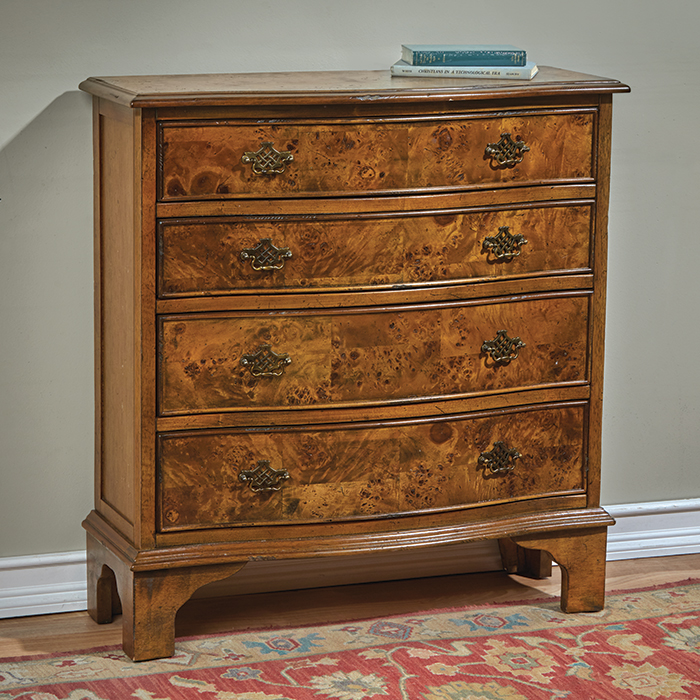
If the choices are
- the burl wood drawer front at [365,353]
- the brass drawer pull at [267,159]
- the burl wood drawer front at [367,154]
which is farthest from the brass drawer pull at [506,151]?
the brass drawer pull at [267,159]

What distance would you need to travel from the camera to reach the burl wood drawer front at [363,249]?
236cm

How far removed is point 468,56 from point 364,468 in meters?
1.01

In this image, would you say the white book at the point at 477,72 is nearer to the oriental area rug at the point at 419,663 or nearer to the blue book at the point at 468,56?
the blue book at the point at 468,56

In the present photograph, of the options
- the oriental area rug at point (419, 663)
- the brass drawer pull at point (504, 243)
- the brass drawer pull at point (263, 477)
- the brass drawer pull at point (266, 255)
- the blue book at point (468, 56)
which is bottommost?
the oriental area rug at point (419, 663)

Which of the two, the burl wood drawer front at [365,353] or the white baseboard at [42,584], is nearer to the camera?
the burl wood drawer front at [365,353]

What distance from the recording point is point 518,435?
8.70 feet

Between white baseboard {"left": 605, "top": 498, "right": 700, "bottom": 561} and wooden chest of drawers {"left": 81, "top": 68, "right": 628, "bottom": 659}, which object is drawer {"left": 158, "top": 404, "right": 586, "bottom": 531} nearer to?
wooden chest of drawers {"left": 81, "top": 68, "right": 628, "bottom": 659}

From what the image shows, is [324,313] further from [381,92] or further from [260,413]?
[381,92]

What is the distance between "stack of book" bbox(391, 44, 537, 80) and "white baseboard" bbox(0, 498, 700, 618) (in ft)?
4.34

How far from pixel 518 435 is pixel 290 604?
2.56 ft

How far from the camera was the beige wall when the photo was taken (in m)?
2.67

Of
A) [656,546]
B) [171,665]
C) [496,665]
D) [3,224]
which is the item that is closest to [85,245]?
[3,224]

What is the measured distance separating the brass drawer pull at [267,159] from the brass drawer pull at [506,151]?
0.47m

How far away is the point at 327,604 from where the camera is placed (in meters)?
2.90
